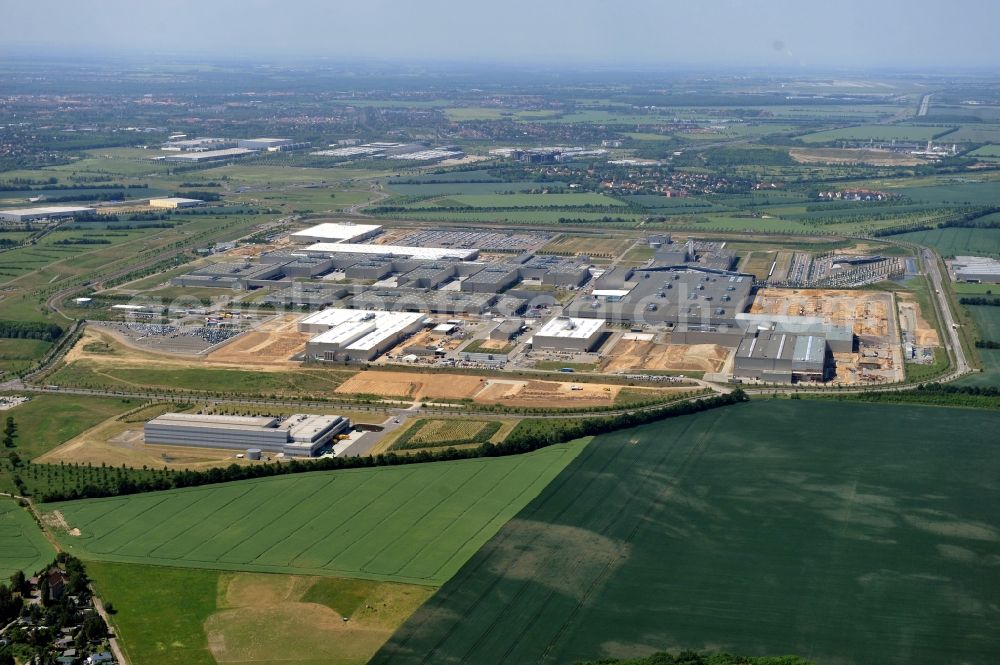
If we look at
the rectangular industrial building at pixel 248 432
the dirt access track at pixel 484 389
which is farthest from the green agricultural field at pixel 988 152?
the rectangular industrial building at pixel 248 432

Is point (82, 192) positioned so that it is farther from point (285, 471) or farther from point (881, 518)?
point (881, 518)

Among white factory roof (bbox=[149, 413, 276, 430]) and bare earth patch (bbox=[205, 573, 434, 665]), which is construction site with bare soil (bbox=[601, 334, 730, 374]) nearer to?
white factory roof (bbox=[149, 413, 276, 430])

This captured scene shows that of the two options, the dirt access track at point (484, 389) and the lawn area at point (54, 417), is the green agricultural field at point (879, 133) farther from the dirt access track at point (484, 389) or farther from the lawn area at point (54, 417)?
the lawn area at point (54, 417)

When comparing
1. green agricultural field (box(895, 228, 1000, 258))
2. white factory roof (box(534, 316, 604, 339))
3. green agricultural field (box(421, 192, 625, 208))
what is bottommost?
green agricultural field (box(421, 192, 625, 208))

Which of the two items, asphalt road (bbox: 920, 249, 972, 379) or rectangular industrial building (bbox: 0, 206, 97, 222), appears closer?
asphalt road (bbox: 920, 249, 972, 379)

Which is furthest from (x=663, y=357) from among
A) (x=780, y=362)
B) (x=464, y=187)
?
(x=464, y=187)

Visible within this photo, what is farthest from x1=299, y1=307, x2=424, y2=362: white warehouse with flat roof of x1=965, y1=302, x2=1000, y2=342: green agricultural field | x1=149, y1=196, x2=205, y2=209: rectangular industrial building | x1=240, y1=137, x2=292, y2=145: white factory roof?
x1=240, y1=137, x2=292, y2=145: white factory roof
